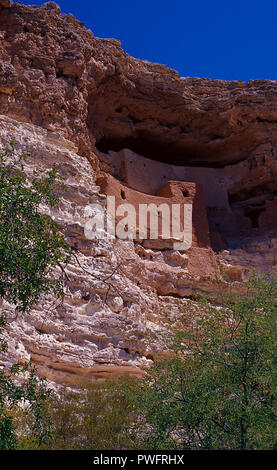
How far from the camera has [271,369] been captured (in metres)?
5.39

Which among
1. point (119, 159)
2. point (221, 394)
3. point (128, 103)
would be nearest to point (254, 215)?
point (119, 159)

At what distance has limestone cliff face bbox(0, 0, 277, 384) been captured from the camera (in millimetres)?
8039

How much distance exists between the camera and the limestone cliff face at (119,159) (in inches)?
316

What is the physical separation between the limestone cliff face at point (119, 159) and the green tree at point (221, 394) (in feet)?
4.25

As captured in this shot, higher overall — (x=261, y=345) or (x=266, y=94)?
(x=266, y=94)

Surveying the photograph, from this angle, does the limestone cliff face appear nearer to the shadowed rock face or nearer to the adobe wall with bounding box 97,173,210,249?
the shadowed rock face

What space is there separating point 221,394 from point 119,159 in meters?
8.99

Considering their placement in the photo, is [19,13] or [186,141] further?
[186,141]

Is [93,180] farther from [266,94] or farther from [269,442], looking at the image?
[269,442]

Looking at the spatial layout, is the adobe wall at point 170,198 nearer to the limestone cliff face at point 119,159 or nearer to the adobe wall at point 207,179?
the limestone cliff face at point 119,159

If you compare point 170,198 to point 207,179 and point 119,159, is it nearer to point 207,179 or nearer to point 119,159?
point 119,159

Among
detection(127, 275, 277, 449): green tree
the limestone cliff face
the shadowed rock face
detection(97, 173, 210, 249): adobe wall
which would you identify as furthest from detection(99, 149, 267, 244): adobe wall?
detection(127, 275, 277, 449): green tree

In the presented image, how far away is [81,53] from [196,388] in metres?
8.07

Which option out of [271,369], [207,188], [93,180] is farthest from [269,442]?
[207,188]
